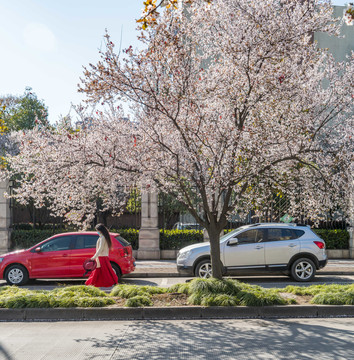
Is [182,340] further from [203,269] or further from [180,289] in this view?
[203,269]

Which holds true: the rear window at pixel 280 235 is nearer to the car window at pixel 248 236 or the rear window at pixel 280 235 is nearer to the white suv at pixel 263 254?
the white suv at pixel 263 254

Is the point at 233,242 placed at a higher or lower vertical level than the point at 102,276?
higher

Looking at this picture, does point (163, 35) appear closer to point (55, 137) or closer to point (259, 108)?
point (259, 108)

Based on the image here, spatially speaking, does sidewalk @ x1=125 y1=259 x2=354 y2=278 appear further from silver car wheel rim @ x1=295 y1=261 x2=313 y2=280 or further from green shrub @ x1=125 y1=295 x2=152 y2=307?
green shrub @ x1=125 y1=295 x2=152 y2=307

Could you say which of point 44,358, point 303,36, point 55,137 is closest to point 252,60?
point 303,36

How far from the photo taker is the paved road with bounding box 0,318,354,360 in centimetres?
638

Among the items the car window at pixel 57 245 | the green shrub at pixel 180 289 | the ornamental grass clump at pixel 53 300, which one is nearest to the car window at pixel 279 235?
the green shrub at pixel 180 289

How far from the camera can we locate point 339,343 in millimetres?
6848

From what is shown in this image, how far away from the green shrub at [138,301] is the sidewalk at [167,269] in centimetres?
614

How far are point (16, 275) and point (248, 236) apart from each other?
6.37m

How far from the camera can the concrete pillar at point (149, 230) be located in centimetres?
2034

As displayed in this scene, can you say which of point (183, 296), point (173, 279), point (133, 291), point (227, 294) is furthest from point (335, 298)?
point (173, 279)

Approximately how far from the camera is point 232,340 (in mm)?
7109

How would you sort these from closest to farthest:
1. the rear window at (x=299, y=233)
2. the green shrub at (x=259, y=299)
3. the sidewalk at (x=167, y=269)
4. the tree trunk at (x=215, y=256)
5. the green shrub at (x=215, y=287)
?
the green shrub at (x=259, y=299)
the green shrub at (x=215, y=287)
the tree trunk at (x=215, y=256)
the rear window at (x=299, y=233)
the sidewalk at (x=167, y=269)
